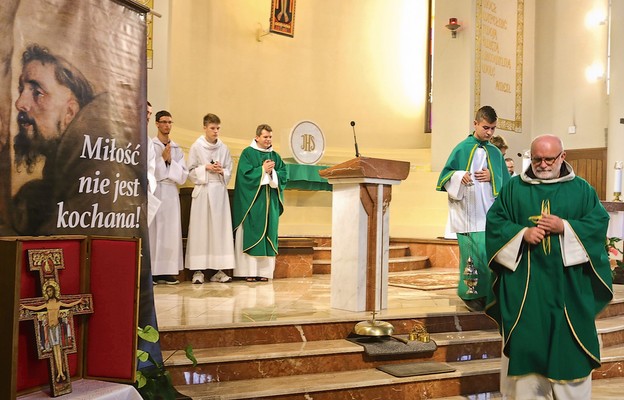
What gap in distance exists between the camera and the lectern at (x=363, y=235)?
5.09m

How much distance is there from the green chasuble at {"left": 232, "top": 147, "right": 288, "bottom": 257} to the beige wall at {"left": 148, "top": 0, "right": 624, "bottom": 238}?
7.11 ft

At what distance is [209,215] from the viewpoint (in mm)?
7008

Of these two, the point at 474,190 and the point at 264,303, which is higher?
the point at 474,190

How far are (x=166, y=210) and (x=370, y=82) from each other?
628cm

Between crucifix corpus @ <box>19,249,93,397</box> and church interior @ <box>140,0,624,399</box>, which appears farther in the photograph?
church interior @ <box>140,0,624,399</box>

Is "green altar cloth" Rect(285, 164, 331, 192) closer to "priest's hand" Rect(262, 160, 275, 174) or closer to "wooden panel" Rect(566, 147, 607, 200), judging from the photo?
"priest's hand" Rect(262, 160, 275, 174)

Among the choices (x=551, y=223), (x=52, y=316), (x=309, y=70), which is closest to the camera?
(x=52, y=316)

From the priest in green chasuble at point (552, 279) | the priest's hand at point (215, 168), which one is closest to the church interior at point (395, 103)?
the priest's hand at point (215, 168)

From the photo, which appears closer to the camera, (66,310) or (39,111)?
(66,310)

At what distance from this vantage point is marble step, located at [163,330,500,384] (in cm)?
394

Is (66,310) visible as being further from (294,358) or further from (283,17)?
(283,17)

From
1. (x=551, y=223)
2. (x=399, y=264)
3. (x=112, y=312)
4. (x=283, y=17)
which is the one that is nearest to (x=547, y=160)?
(x=551, y=223)

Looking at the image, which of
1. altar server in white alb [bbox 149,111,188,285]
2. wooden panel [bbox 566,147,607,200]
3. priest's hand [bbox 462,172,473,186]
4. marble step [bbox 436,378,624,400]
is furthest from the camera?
wooden panel [bbox 566,147,607,200]

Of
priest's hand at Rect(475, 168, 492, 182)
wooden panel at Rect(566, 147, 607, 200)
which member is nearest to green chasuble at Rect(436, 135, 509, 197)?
priest's hand at Rect(475, 168, 492, 182)
